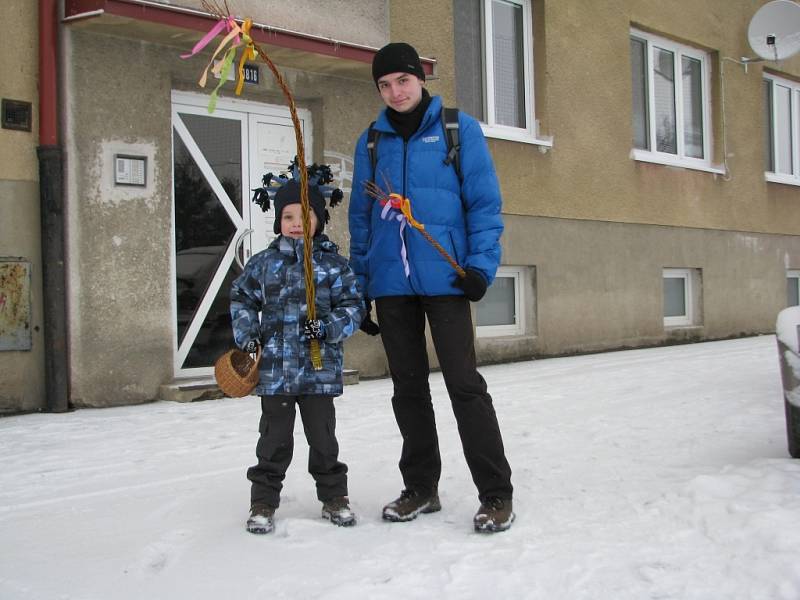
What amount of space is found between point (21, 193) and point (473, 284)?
154 inches

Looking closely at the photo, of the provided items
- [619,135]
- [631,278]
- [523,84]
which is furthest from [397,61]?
[631,278]

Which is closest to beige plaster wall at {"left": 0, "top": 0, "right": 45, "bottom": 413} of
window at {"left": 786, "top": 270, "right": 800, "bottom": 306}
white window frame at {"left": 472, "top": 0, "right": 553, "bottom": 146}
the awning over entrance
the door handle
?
the awning over entrance

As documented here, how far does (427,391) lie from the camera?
12.0 ft

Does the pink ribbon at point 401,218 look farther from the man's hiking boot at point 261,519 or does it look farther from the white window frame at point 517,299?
the white window frame at point 517,299

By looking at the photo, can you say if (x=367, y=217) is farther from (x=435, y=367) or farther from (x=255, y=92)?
(x=435, y=367)

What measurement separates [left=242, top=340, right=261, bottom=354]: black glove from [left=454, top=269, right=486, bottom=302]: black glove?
0.80 meters

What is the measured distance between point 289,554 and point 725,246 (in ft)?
32.5

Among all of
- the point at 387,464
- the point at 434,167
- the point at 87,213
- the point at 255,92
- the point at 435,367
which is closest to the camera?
the point at 434,167

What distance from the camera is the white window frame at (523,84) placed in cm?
898

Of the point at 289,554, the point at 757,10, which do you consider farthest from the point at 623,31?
the point at 289,554

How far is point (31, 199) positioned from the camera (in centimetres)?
604

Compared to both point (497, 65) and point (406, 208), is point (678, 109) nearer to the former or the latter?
point (497, 65)

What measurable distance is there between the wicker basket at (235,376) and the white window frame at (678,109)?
787 centimetres

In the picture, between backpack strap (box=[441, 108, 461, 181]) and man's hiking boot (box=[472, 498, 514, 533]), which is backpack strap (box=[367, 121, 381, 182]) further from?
man's hiking boot (box=[472, 498, 514, 533])
